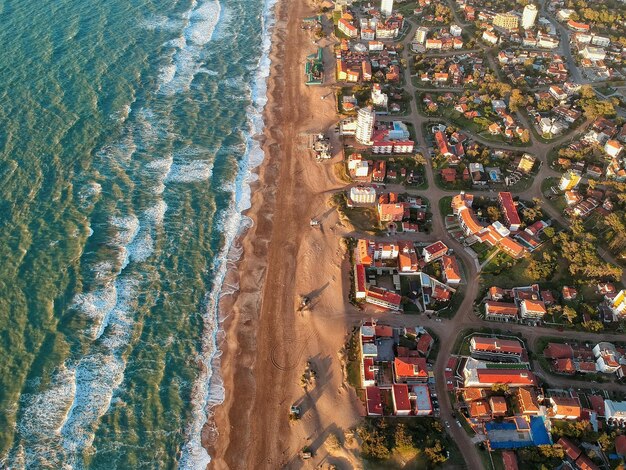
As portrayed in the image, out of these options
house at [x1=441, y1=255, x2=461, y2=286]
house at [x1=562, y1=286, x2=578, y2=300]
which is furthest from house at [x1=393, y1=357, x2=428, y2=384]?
house at [x1=562, y1=286, x2=578, y2=300]

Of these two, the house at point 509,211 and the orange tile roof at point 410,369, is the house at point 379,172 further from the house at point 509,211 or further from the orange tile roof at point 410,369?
the orange tile roof at point 410,369

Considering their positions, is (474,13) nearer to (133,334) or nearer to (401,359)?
(401,359)

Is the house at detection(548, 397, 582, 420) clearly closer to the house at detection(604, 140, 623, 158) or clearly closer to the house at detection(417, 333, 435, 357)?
the house at detection(417, 333, 435, 357)

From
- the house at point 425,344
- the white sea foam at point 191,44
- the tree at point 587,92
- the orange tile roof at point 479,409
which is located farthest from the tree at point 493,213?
the white sea foam at point 191,44

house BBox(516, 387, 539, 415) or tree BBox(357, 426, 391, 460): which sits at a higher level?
tree BBox(357, 426, 391, 460)

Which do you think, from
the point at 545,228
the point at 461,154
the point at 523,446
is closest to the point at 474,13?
the point at 461,154

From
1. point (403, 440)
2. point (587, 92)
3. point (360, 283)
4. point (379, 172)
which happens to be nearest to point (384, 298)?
point (360, 283)
